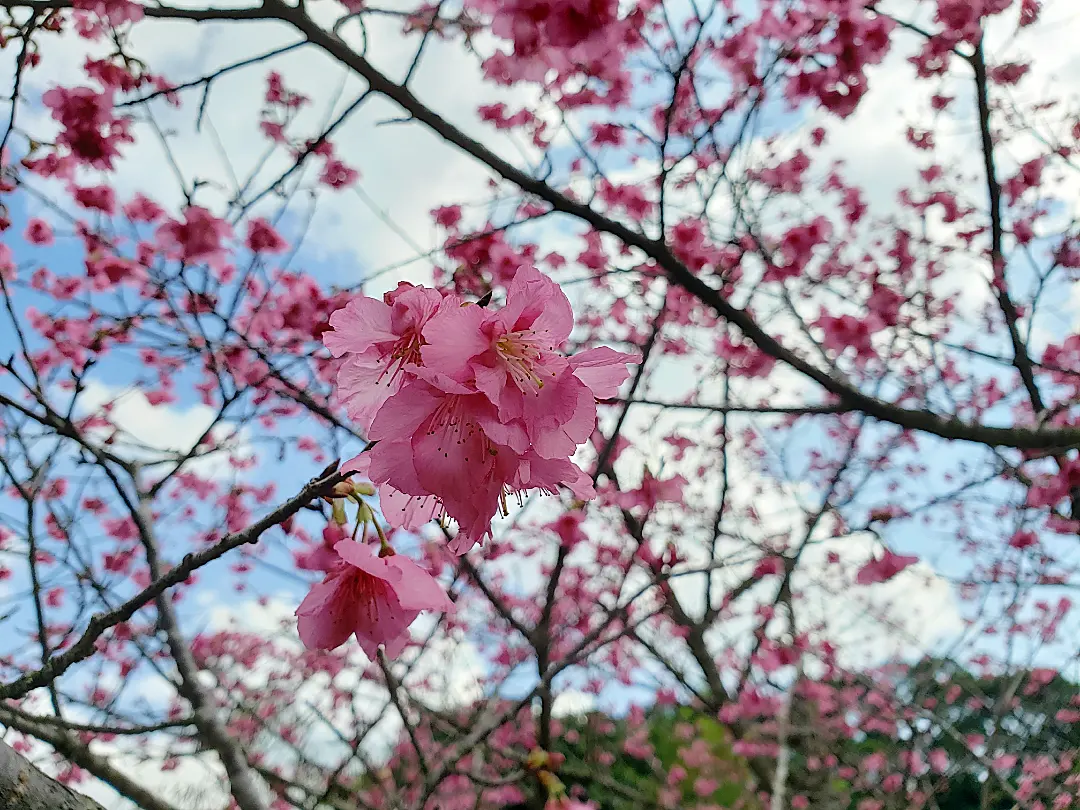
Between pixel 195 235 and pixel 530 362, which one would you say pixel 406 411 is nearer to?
pixel 530 362

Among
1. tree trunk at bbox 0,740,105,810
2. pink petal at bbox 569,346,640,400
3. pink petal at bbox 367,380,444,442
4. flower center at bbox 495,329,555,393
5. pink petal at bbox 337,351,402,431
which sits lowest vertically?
tree trunk at bbox 0,740,105,810

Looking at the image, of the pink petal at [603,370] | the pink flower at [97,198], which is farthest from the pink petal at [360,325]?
the pink flower at [97,198]

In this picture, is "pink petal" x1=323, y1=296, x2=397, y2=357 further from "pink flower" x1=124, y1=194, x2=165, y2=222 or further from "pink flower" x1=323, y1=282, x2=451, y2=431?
"pink flower" x1=124, y1=194, x2=165, y2=222

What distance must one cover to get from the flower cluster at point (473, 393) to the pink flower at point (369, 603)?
0.85 ft

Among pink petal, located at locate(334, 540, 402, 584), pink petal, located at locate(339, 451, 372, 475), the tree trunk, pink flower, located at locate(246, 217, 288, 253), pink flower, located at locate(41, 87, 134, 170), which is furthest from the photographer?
pink flower, located at locate(246, 217, 288, 253)

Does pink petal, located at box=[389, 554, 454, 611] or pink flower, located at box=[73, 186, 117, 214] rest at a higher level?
pink flower, located at box=[73, 186, 117, 214]

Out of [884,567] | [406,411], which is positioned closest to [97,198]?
[406,411]

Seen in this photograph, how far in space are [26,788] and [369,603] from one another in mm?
551

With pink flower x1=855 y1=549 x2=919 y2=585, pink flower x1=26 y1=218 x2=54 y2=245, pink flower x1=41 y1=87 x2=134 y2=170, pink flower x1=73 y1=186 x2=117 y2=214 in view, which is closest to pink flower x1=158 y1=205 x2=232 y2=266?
pink flower x1=41 y1=87 x2=134 y2=170

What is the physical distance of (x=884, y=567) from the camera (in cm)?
371

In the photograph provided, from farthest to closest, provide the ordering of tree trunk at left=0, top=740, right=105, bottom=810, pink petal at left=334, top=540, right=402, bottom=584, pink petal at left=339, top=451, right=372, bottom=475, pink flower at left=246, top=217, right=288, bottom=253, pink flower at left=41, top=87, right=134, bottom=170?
1. pink flower at left=246, top=217, right=288, bottom=253
2. pink flower at left=41, top=87, right=134, bottom=170
3. pink petal at left=334, top=540, right=402, bottom=584
4. pink petal at left=339, top=451, right=372, bottom=475
5. tree trunk at left=0, top=740, right=105, bottom=810

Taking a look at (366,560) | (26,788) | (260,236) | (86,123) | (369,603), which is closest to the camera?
(26,788)

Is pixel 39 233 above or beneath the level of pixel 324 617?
above

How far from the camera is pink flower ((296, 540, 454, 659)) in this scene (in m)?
1.19
